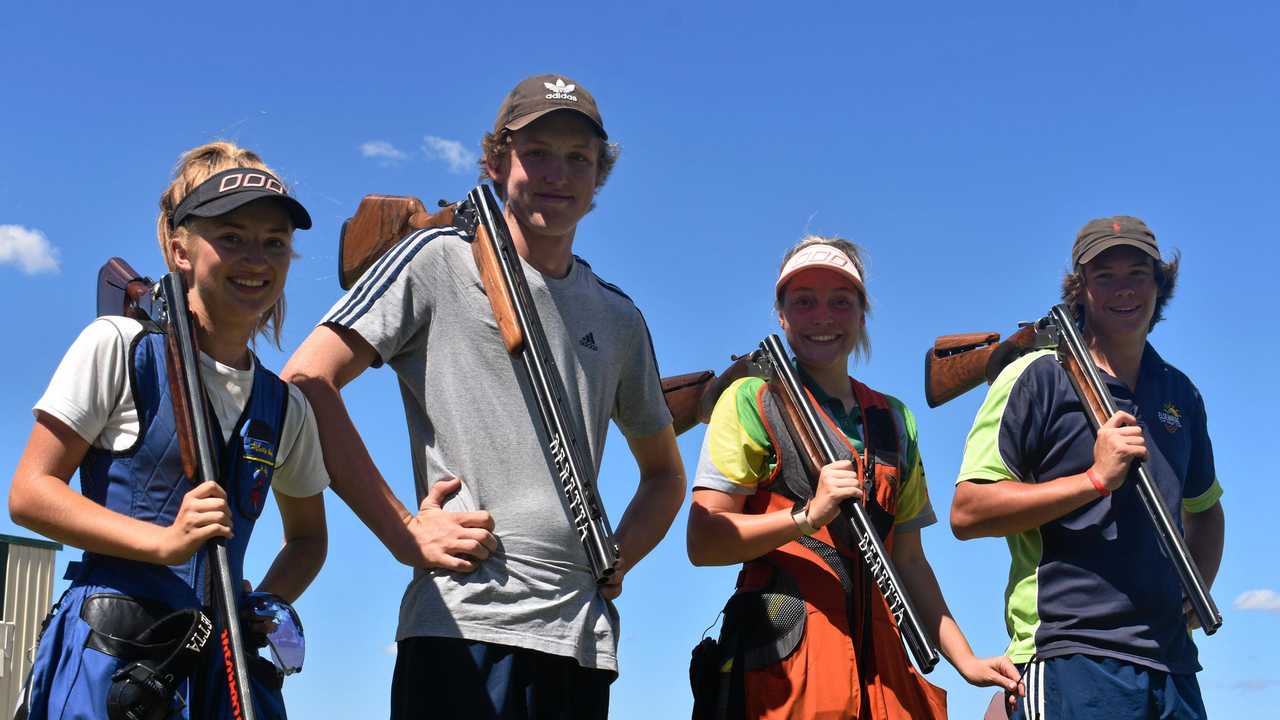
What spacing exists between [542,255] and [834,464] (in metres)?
1.33

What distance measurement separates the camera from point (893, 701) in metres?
5.02

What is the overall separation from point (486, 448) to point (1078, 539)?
2.60 metres

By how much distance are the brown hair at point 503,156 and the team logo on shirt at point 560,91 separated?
20cm

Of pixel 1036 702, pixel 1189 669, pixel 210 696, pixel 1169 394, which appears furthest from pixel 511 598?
pixel 1169 394

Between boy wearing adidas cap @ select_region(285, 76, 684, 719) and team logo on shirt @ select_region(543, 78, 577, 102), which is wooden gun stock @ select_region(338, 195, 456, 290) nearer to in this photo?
boy wearing adidas cap @ select_region(285, 76, 684, 719)

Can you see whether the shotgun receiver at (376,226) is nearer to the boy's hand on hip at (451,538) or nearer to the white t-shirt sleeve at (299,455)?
the white t-shirt sleeve at (299,455)

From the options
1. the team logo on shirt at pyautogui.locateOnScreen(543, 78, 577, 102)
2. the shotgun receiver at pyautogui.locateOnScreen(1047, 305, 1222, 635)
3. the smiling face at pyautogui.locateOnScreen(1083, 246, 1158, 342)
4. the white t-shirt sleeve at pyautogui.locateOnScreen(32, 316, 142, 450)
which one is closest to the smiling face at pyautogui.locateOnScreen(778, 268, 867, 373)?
the shotgun receiver at pyautogui.locateOnScreen(1047, 305, 1222, 635)

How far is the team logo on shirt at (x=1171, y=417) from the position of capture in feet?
19.4

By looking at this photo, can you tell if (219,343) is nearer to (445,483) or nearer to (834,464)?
(445,483)

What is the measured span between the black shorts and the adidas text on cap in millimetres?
1776

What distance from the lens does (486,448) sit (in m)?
4.25

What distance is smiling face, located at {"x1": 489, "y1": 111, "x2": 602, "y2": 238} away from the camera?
4656mm

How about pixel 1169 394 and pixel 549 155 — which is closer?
pixel 549 155

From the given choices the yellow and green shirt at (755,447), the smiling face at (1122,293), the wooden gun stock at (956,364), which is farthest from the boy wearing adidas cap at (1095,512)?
the wooden gun stock at (956,364)
